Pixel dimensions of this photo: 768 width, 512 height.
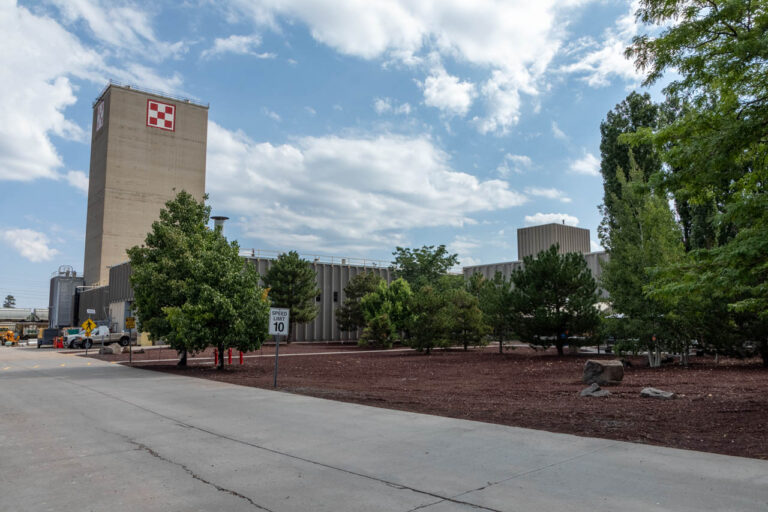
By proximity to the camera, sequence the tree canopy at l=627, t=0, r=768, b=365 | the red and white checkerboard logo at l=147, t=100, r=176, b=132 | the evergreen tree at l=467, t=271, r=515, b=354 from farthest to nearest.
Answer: the red and white checkerboard logo at l=147, t=100, r=176, b=132, the evergreen tree at l=467, t=271, r=515, b=354, the tree canopy at l=627, t=0, r=768, b=365

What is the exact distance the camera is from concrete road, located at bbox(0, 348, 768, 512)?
499cm

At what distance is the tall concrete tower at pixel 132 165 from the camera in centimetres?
7094

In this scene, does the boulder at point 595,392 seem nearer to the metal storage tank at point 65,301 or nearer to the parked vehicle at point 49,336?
the parked vehicle at point 49,336

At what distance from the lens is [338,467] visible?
6250 mm

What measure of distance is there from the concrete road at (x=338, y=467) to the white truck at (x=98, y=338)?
1383 inches

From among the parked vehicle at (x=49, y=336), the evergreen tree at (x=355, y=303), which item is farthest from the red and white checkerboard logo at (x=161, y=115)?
the evergreen tree at (x=355, y=303)

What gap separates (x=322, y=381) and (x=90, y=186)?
73480mm

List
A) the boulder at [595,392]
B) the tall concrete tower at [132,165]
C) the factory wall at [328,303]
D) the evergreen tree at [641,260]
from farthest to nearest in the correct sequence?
1. the tall concrete tower at [132,165]
2. the factory wall at [328,303]
3. the evergreen tree at [641,260]
4. the boulder at [595,392]

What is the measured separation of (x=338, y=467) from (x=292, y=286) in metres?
38.7

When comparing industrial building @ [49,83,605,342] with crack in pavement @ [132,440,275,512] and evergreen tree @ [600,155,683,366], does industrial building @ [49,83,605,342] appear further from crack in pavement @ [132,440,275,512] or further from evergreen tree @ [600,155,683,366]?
crack in pavement @ [132,440,275,512]

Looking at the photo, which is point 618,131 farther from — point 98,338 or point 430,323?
point 98,338

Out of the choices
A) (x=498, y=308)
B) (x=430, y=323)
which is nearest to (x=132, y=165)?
(x=430, y=323)

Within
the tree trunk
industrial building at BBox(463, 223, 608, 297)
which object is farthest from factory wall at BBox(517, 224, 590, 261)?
the tree trunk

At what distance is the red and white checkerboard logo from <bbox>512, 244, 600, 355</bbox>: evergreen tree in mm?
65868
